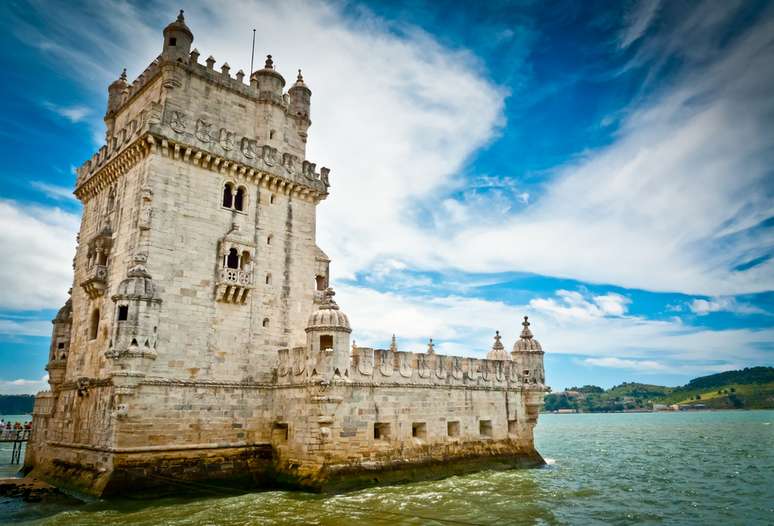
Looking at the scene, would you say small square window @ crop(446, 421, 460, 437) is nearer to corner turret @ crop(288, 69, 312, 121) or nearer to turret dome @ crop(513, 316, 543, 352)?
turret dome @ crop(513, 316, 543, 352)

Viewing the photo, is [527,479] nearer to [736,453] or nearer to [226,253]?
[226,253]

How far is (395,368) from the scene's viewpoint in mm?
24781

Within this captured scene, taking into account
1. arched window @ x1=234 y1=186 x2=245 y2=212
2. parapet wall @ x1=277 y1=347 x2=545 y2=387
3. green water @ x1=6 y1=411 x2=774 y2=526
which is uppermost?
arched window @ x1=234 y1=186 x2=245 y2=212

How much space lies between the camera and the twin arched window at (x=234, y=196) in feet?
81.9

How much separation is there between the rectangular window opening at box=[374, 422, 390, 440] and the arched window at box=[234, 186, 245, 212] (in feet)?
38.2

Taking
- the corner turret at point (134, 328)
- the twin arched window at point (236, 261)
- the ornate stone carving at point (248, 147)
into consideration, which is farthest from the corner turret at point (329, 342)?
the ornate stone carving at point (248, 147)

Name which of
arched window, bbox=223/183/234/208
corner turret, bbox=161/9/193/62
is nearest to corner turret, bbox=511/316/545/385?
arched window, bbox=223/183/234/208

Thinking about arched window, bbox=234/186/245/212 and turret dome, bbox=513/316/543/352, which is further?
turret dome, bbox=513/316/543/352

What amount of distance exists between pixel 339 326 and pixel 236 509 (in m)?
7.70

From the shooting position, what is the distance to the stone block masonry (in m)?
21.0

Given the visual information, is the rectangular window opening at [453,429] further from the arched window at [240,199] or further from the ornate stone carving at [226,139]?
the ornate stone carving at [226,139]

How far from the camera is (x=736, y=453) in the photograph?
43.0 meters

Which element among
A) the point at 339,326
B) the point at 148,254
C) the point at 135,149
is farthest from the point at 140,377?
the point at 135,149

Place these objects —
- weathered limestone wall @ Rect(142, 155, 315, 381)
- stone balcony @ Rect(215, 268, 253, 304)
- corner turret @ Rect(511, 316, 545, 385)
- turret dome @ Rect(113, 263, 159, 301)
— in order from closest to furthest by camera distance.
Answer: turret dome @ Rect(113, 263, 159, 301) < weathered limestone wall @ Rect(142, 155, 315, 381) < stone balcony @ Rect(215, 268, 253, 304) < corner turret @ Rect(511, 316, 545, 385)
